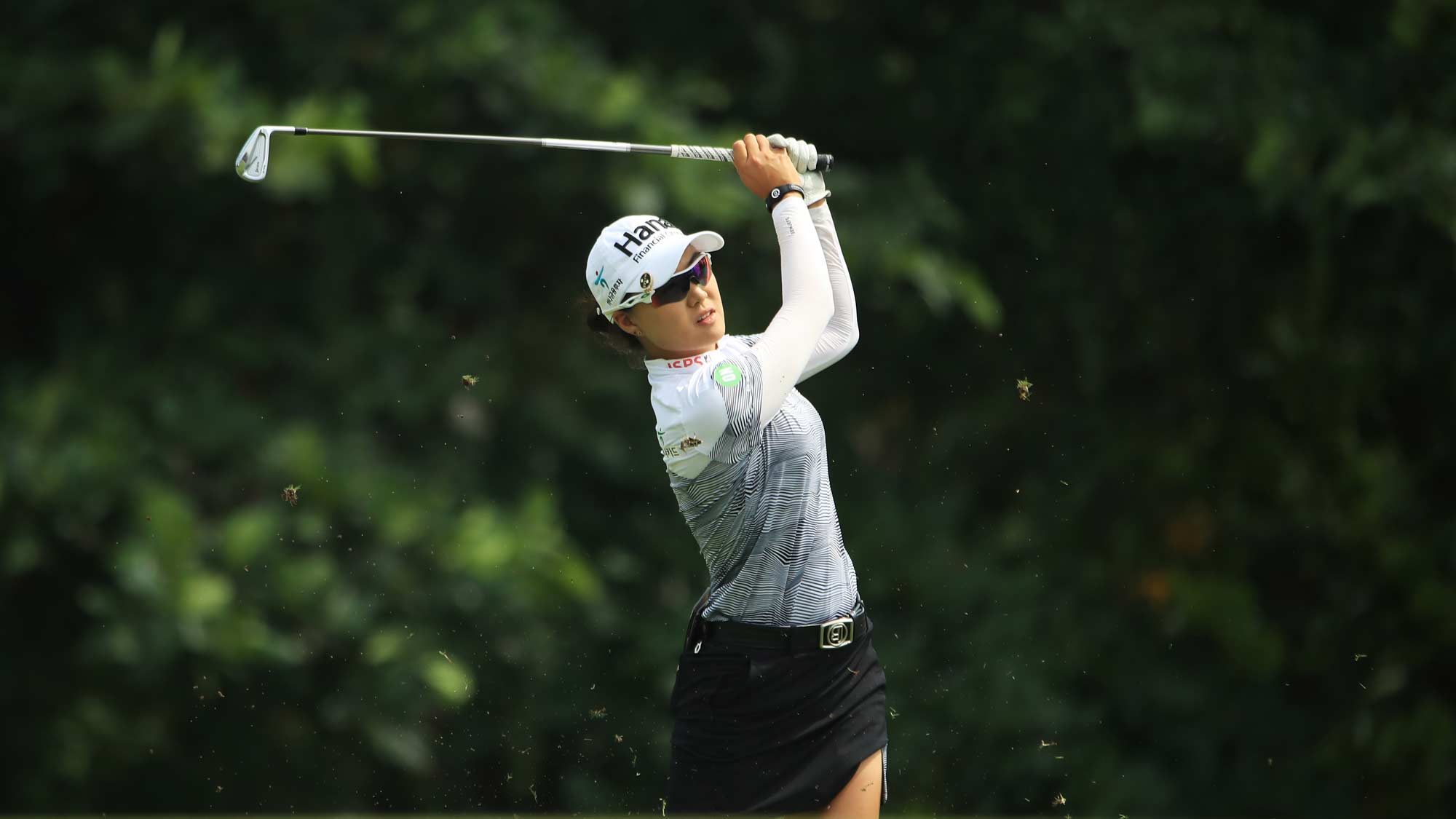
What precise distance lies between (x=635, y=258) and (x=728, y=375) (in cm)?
41

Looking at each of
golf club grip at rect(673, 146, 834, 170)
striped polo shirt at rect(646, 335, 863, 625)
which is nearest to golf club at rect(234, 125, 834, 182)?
Answer: golf club grip at rect(673, 146, 834, 170)

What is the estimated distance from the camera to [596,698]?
860cm

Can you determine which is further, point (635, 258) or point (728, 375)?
point (635, 258)

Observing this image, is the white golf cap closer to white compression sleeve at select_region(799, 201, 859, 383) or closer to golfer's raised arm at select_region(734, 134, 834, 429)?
golfer's raised arm at select_region(734, 134, 834, 429)

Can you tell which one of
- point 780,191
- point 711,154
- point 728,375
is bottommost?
point 728,375

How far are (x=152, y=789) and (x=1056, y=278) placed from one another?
5.32 m

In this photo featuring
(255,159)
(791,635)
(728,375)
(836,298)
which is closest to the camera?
(728,375)

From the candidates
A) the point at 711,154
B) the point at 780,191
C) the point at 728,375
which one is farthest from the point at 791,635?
the point at 711,154

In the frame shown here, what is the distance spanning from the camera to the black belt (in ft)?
13.1

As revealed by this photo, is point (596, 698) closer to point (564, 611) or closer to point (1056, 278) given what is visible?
point (564, 611)

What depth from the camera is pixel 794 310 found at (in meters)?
3.87

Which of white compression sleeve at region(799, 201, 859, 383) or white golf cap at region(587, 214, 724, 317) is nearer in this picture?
white golf cap at region(587, 214, 724, 317)

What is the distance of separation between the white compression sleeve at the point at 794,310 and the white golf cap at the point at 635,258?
0.18 meters

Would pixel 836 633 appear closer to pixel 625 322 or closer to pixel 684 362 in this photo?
pixel 684 362
